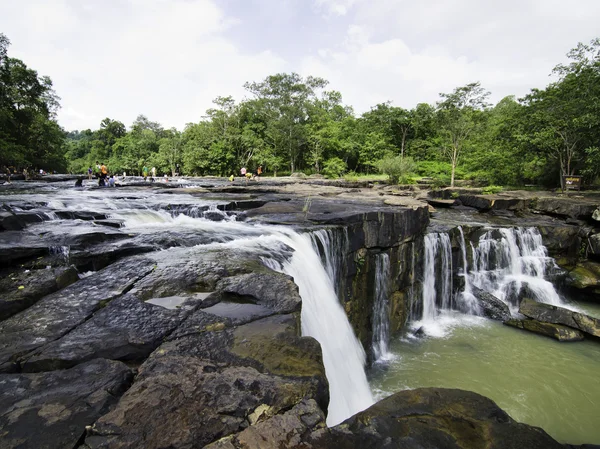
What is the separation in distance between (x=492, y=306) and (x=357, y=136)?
115 feet

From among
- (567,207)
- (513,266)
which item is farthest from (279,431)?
(567,207)

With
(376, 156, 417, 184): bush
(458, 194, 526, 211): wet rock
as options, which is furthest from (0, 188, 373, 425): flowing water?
(376, 156, 417, 184): bush

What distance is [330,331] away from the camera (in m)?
4.98

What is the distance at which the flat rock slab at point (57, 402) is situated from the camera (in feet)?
5.38

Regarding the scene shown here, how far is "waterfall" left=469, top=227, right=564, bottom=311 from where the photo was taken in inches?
406

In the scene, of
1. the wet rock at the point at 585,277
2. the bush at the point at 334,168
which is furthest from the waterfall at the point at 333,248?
the bush at the point at 334,168

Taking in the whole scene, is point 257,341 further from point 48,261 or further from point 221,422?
point 48,261

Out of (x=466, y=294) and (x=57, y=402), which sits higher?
(x=57, y=402)

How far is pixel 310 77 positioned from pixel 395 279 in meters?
41.0

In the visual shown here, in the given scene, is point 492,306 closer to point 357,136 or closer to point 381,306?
point 381,306

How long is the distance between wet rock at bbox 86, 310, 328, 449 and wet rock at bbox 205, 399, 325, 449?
3.0 inches

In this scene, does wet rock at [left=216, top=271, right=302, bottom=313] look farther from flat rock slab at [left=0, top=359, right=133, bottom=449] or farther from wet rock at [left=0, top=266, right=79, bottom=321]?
wet rock at [left=0, top=266, right=79, bottom=321]

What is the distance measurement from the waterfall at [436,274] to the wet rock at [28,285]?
9205 mm

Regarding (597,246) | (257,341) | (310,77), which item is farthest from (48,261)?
(310,77)
